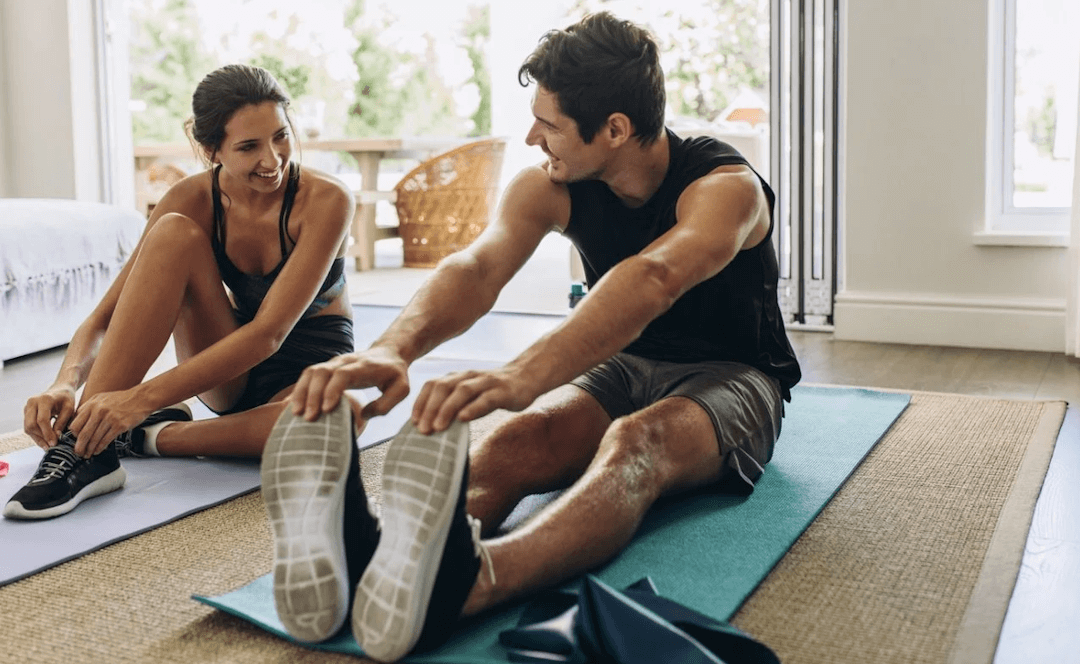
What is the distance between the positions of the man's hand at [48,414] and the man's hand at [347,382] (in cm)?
79

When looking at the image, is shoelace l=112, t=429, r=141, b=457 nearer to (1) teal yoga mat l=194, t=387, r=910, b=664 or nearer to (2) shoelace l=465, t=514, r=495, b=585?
(1) teal yoga mat l=194, t=387, r=910, b=664

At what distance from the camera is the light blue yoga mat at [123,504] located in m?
1.67

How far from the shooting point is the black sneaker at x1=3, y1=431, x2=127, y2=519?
181cm

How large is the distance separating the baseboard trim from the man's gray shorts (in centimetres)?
180

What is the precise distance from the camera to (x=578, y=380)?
1.88 metres

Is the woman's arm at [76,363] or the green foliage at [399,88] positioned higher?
the green foliage at [399,88]

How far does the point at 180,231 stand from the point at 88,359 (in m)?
0.29

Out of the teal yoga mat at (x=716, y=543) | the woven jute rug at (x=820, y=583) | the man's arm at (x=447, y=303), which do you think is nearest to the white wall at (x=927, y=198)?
the teal yoga mat at (x=716, y=543)

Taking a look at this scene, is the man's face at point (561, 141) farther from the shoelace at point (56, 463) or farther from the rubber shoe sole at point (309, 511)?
the shoelace at point (56, 463)

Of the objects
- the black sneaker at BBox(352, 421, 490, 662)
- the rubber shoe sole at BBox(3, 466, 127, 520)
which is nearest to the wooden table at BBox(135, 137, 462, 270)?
the rubber shoe sole at BBox(3, 466, 127, 520)

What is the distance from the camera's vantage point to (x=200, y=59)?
870cm

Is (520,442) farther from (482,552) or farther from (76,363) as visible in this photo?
(76,363)

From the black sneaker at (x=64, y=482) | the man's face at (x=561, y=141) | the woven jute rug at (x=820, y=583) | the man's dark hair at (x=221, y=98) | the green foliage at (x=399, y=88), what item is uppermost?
the green foliage at (x=399, y=88)

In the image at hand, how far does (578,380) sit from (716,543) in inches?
15.4
